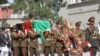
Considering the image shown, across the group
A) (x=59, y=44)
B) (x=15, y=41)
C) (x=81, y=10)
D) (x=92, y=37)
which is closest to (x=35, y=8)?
(x=81, y=10)

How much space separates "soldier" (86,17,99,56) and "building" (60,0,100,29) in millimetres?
22535

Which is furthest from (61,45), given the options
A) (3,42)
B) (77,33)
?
(3,42)

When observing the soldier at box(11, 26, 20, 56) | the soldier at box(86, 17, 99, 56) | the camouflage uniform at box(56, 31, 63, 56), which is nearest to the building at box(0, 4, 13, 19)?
the soldier at box(11, 26, 20, 56)

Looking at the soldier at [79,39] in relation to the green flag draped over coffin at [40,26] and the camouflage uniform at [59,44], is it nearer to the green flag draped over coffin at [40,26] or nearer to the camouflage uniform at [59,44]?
the camouflage uniform at [59,44]

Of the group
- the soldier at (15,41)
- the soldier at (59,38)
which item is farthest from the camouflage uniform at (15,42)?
Result: the soldier at (59,38)

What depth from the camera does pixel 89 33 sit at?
44.0 ft

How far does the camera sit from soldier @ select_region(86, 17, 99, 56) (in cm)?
1337

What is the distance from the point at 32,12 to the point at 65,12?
5.50 metres

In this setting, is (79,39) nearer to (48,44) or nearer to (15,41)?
(48,44)

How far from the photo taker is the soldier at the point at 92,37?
13367 mm

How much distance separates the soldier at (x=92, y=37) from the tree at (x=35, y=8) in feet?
74.6

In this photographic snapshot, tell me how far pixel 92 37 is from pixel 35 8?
76.2 ft

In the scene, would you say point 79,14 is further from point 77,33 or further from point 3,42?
point 77,33

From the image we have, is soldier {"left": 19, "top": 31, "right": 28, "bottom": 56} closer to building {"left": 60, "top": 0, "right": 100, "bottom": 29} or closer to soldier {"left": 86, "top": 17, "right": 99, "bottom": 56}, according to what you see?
soldier {"left": 86, "top": 17, "right": 99, "bottom": 56}
